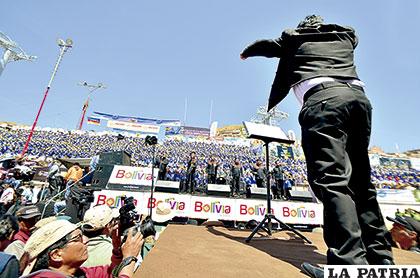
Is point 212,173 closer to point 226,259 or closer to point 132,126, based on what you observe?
point 226,259

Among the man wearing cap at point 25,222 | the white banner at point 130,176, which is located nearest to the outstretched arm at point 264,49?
the man wearing cap at point 25,222

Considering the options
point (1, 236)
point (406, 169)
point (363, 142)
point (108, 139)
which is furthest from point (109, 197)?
point (406, 169)

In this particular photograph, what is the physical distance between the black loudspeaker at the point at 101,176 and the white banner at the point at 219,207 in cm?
62

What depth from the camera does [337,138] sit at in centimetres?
158

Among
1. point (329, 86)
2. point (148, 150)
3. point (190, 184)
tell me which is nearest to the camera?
point (329, 86)

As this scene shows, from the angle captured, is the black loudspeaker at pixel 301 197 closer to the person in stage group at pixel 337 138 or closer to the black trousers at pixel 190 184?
the black trousers at pixel 190 184

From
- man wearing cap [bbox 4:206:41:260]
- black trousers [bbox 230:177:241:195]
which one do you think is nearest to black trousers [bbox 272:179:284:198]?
black trousers [bbox 230:177:241:195]

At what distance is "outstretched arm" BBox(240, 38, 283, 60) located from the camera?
86.6 inches

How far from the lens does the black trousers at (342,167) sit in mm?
1367

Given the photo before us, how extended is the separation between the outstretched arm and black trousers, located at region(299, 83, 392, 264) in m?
0.65

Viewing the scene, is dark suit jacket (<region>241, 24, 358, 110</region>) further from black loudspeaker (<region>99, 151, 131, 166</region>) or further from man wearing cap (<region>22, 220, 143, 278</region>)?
black loudspeaker (<region>99, 151, 131, 166</region>)

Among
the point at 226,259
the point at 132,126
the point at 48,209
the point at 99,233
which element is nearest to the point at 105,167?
the point at 48,209

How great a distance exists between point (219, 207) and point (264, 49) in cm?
775

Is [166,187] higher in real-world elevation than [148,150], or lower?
lower
